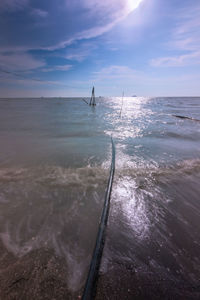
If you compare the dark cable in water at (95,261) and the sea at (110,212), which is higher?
the dark cable in water at (95,261)

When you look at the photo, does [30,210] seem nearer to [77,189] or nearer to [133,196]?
[77,189]

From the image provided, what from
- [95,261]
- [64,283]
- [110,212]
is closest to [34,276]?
[64,283]

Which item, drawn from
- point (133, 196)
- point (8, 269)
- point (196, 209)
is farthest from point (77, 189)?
point (196, 209)

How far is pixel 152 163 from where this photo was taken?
525cm

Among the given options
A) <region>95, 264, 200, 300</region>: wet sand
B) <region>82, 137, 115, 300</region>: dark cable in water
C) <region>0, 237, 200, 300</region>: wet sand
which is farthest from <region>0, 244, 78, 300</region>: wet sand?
<region>95, 264, 200, 300</region>: wet sand

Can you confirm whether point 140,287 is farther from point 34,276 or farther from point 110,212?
point 34,276

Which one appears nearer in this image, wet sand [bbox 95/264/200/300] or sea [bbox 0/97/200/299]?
wet sand [bbox 95/264/200/300]

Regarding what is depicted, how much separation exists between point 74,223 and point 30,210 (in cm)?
109

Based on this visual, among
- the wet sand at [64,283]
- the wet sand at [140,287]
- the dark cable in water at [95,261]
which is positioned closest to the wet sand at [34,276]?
the wet sand at [64,283]

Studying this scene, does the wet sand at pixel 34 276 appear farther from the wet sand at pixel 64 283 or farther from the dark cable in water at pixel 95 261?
the dark cable in water at pixel 95 261

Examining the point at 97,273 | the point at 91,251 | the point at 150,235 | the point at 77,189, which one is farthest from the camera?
the point at 77,189

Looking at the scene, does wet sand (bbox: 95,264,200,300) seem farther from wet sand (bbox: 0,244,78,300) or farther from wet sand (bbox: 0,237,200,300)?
wet sand (bbox: 0,244,78,300)

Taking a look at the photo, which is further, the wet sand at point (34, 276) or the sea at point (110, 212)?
the sea at point (110, 212)

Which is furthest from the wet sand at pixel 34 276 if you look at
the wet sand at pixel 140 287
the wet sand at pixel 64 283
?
the wet sand at pixel 140 287
